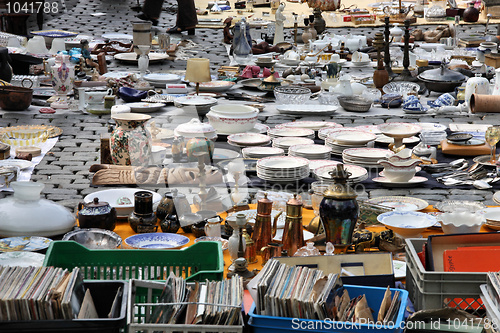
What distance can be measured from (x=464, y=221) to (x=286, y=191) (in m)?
1.61

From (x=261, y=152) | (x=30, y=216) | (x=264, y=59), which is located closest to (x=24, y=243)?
(x=30, y=216)

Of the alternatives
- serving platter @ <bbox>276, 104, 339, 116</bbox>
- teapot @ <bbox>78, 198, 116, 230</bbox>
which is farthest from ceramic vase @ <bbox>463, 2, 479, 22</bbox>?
teapot @ <bbox>78, 198, 116, 230</bbox>

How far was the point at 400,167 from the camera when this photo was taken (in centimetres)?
564

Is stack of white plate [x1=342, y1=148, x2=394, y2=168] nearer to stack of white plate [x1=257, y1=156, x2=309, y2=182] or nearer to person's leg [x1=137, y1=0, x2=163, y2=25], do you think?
stack of white plate [x1=257, y1=156, x2=309, y2=182]

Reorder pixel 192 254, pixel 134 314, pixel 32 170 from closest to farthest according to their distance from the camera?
pixel 134 314 < pixel 192 254 < pixel 32 170

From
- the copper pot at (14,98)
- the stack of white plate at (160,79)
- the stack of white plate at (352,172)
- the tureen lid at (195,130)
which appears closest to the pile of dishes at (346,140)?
the stack of white plate at (352,172)

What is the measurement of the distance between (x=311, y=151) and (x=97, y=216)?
239cm

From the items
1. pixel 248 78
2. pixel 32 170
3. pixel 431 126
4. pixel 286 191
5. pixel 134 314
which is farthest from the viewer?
pixel 248 78

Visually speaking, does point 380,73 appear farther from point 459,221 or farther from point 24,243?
point 24,243

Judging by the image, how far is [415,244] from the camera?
3488mm

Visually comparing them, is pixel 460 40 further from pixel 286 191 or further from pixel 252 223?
pixel 252 223

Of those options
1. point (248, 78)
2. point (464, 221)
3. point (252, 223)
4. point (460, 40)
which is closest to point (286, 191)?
point (252, 223)

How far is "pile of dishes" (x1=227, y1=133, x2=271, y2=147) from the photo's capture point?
6527 mm

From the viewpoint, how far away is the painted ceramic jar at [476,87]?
8.56 m
